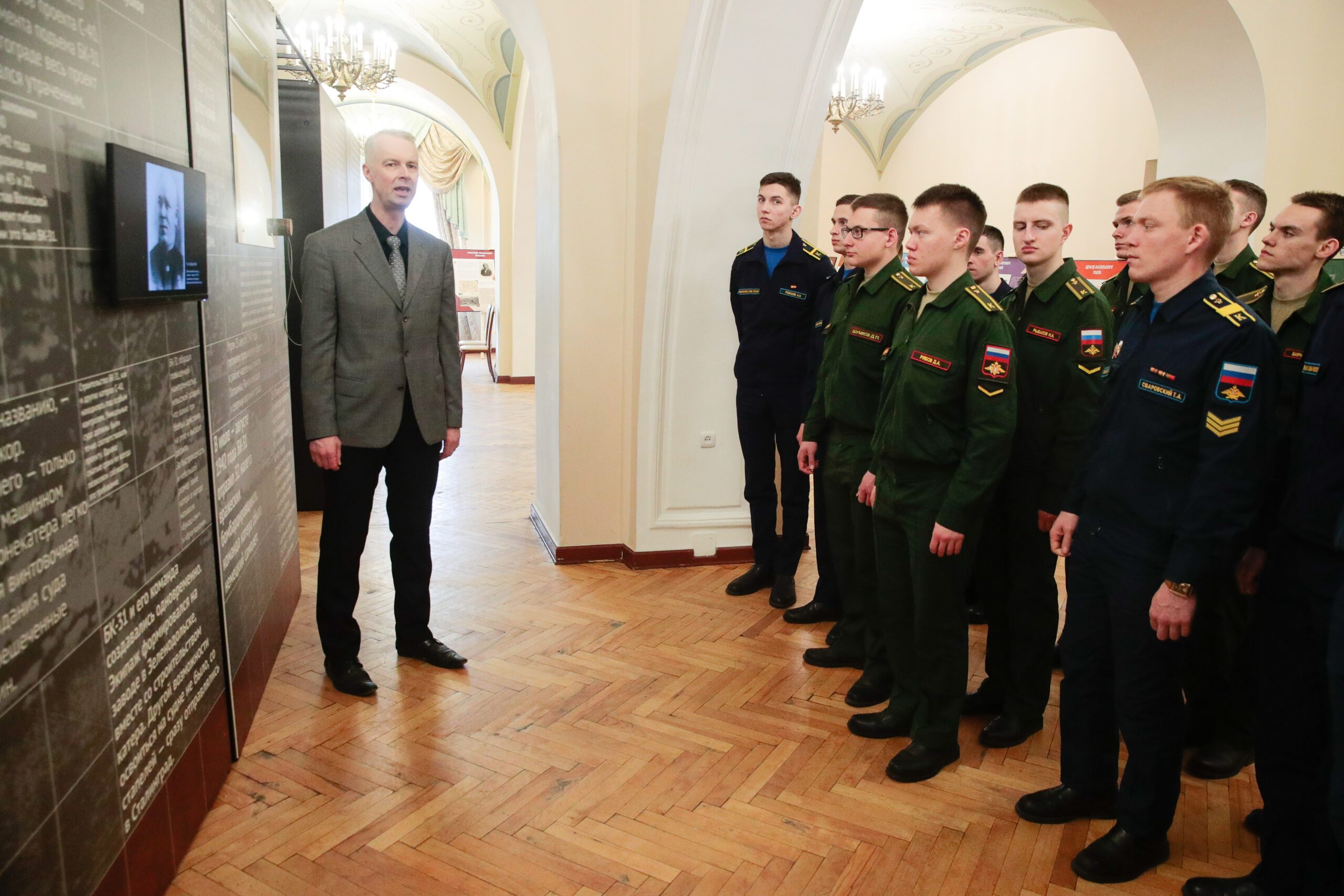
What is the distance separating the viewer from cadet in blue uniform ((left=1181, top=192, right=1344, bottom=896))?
1.82m

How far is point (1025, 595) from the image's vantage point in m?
2.78

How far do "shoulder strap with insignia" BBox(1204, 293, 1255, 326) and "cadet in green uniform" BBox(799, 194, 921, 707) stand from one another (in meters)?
1.07

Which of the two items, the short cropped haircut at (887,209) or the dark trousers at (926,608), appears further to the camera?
the short cropped haircut at (887,209)

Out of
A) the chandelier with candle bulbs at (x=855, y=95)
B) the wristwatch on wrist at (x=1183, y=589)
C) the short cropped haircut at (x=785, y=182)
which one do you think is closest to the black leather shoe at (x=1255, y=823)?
the wristwatch on wrist at (x=1183, y=589)

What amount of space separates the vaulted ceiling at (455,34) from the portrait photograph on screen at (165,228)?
855 centimetres

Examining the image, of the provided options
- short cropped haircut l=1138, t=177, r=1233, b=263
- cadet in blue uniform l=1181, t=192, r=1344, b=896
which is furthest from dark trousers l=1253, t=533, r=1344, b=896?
short cropped haircut l=1138, t=177, r=1233, b=263

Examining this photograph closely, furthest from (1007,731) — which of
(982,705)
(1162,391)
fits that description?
(1162,391)

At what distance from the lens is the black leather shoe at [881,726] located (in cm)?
282

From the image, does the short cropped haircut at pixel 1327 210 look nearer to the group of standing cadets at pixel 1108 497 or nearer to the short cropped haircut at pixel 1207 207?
the group of standing cadets at pixel 1108 497

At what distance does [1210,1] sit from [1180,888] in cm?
413

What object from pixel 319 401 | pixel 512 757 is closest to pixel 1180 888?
pixel 512 757

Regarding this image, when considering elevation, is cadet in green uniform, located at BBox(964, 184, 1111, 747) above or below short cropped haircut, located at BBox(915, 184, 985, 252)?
below

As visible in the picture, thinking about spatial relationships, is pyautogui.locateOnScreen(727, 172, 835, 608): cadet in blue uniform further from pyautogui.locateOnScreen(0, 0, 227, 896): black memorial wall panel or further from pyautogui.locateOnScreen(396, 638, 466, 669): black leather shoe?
pyautogui.locateOnScreen(0, 0, 227, 896): black memorial wall panel

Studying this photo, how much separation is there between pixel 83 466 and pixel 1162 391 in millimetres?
2114
